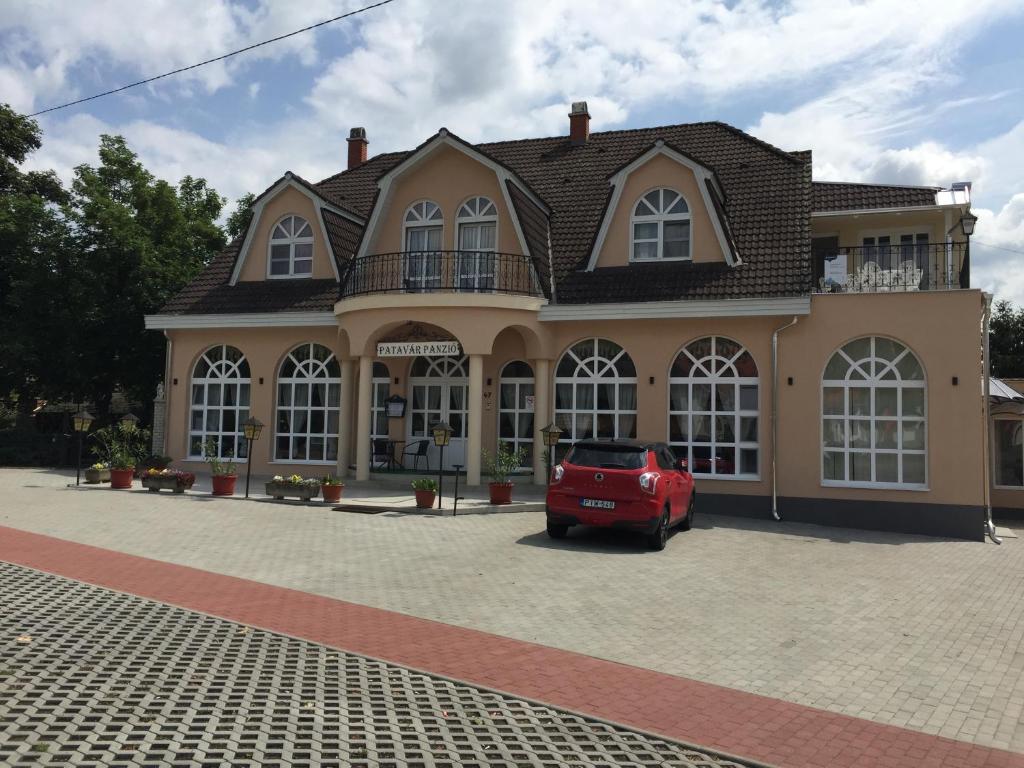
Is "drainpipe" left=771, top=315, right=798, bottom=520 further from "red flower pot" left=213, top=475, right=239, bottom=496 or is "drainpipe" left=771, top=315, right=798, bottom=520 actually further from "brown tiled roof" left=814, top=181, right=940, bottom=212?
"red flower pot" left=213, top=475, right=239, bottom=496

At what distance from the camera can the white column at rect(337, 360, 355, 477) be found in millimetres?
20047

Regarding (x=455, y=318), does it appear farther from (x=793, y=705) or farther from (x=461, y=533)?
(x=793, y=705)

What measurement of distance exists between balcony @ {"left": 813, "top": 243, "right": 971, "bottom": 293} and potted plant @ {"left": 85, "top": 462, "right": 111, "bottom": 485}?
16292 millimetres

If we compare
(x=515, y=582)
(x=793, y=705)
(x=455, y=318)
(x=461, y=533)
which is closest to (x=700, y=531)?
(x=461, y=533)

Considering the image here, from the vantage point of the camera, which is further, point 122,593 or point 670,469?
point 670,469

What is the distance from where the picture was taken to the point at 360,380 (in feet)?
62.4

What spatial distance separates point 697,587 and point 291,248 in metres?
15.8

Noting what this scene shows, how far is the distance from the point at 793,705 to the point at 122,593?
263 inches

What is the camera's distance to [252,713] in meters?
5.21

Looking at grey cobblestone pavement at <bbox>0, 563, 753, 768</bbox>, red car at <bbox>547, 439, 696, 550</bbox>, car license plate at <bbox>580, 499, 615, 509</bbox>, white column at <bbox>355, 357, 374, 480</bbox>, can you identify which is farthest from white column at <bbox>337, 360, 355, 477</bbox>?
grey cobblestone pavement at <bbox>0, 563, 753, 768</bbox>

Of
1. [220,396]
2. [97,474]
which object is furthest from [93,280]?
[97,474]

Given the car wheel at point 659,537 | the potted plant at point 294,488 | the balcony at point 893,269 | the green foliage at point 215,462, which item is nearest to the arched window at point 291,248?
the green foliage at point 215,462

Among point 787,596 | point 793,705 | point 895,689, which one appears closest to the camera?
point 793,705

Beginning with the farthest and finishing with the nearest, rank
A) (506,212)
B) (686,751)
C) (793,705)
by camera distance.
→ (506,212) < (793,705) < (686,751)
